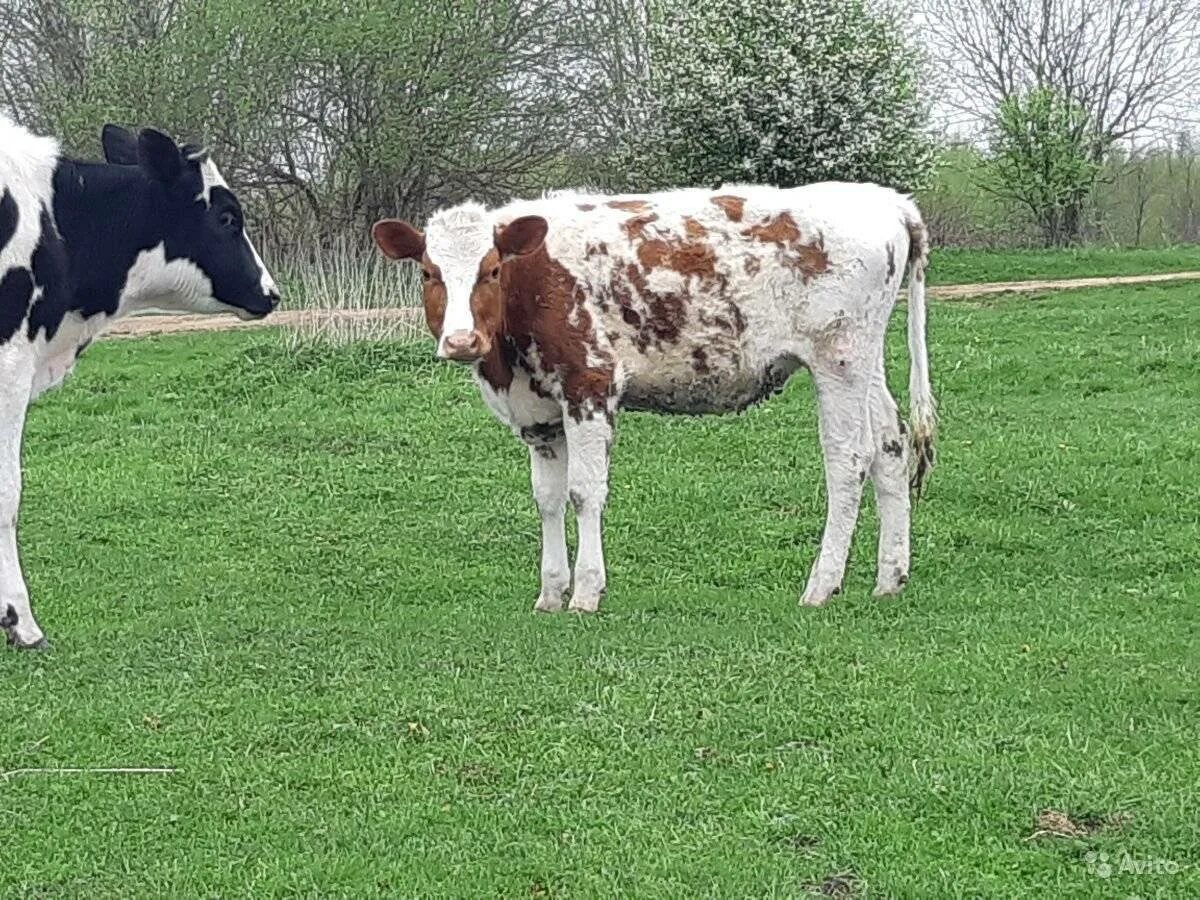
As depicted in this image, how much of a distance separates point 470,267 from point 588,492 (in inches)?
55.8

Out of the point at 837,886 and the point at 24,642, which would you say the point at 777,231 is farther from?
the point at 837,886

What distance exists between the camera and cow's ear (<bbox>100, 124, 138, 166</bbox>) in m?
9.72

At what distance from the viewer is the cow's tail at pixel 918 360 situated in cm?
995

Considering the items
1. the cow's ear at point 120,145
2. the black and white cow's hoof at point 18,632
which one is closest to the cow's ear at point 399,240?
the cow's ear at point 120,145

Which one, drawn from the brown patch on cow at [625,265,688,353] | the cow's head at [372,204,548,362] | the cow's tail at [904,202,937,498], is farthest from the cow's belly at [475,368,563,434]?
the cow's tail at [904,202,937,498]

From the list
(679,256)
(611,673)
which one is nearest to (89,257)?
(679,256)

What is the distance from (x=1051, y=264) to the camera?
32625mm

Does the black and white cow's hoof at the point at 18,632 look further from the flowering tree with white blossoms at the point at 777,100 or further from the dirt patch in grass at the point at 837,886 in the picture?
the flowering tree with white blossoms at the point at 777,100

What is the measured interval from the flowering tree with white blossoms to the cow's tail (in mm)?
21144

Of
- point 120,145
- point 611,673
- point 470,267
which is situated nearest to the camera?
point 611,673

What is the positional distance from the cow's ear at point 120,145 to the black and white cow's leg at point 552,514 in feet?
9.51

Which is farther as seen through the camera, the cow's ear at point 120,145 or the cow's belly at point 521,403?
the cow's ear at point 120,145

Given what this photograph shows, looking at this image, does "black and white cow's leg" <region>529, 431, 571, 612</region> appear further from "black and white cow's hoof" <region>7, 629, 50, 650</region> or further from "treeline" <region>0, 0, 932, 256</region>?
"treeline" <region>0, 0, 932, 256</region>

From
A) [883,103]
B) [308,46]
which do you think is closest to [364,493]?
[308,46]
